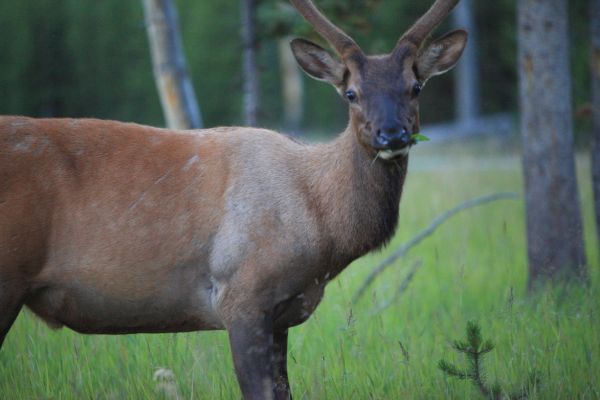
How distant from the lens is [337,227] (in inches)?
175

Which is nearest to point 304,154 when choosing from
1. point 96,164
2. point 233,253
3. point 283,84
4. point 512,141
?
point 233,253

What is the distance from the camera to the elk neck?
175 inches

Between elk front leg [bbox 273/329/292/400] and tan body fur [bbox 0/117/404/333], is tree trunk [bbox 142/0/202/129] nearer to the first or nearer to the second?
tan body fur [bbox 0/117/404/333]

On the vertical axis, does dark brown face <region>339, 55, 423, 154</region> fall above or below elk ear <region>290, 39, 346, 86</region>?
below

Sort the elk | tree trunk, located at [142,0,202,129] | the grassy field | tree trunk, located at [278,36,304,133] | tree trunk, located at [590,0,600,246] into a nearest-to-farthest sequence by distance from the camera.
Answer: the elk → the grassy field → tree trunk, located at [590,0,600,246] → tree trunk, located at [142,0,202,129] → tree trunk, located at [278,36,304,133]

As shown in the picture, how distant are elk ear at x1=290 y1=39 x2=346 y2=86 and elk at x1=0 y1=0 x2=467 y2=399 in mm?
148

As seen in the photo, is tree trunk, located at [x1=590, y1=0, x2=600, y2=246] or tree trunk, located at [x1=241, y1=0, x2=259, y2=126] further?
tree trunk, located at [x1=241, y1=0, x2=259, y2=126]

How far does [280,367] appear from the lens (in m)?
4.54

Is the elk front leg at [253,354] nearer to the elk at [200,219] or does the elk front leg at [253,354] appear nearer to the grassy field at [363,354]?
the elk at [200,219]

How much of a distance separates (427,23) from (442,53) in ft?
0.94

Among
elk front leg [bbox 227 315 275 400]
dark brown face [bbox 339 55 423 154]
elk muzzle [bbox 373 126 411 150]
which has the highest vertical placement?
dark brown face [bbox 339 55 423 154]

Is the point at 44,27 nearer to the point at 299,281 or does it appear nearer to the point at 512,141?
Result: the point at 512,141

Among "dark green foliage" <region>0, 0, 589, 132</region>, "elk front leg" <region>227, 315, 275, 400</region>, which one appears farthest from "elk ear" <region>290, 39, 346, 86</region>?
"dark green foliage" <region>0, 0, 589, 132</region>

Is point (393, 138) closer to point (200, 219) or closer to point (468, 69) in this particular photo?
point (200, 219)
